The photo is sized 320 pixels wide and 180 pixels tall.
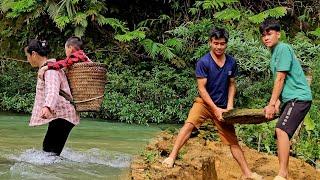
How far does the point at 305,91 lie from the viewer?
4734 mm

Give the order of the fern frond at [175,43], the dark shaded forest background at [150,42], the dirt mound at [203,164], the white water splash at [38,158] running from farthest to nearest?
the fern frond at [175,43]
the dark shaded forest background at [150,42]
the white water splash at [38,158]
the dirt mound at [203,164]

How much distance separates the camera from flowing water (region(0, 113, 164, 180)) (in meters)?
6.30

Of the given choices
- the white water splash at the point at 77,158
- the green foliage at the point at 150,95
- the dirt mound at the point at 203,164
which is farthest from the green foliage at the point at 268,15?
the dirt mound at the point at 203,164

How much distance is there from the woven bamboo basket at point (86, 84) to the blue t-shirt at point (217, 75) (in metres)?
1.41

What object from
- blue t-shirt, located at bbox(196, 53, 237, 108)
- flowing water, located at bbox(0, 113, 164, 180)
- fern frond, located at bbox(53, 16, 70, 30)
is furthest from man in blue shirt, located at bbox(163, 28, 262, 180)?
fern frond, located at bbox(53, 16, 70, 30)

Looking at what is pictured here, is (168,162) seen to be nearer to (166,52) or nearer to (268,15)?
(166,52)

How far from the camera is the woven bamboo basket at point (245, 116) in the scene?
4.79 m

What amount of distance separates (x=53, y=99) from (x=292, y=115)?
240 cm

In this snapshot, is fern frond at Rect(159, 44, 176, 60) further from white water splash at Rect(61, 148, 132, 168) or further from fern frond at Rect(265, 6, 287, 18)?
white water splash at Rect(61, 148, 132, 168)

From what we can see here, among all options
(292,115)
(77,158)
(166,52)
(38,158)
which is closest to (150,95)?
(166,52)

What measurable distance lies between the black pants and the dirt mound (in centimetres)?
97

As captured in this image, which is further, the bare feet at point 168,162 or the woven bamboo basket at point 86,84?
the woven bamboo basket at point 86,84

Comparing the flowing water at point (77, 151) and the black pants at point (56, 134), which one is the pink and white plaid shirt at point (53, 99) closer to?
the black pants at point (56, 134)

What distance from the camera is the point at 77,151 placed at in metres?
7.91
